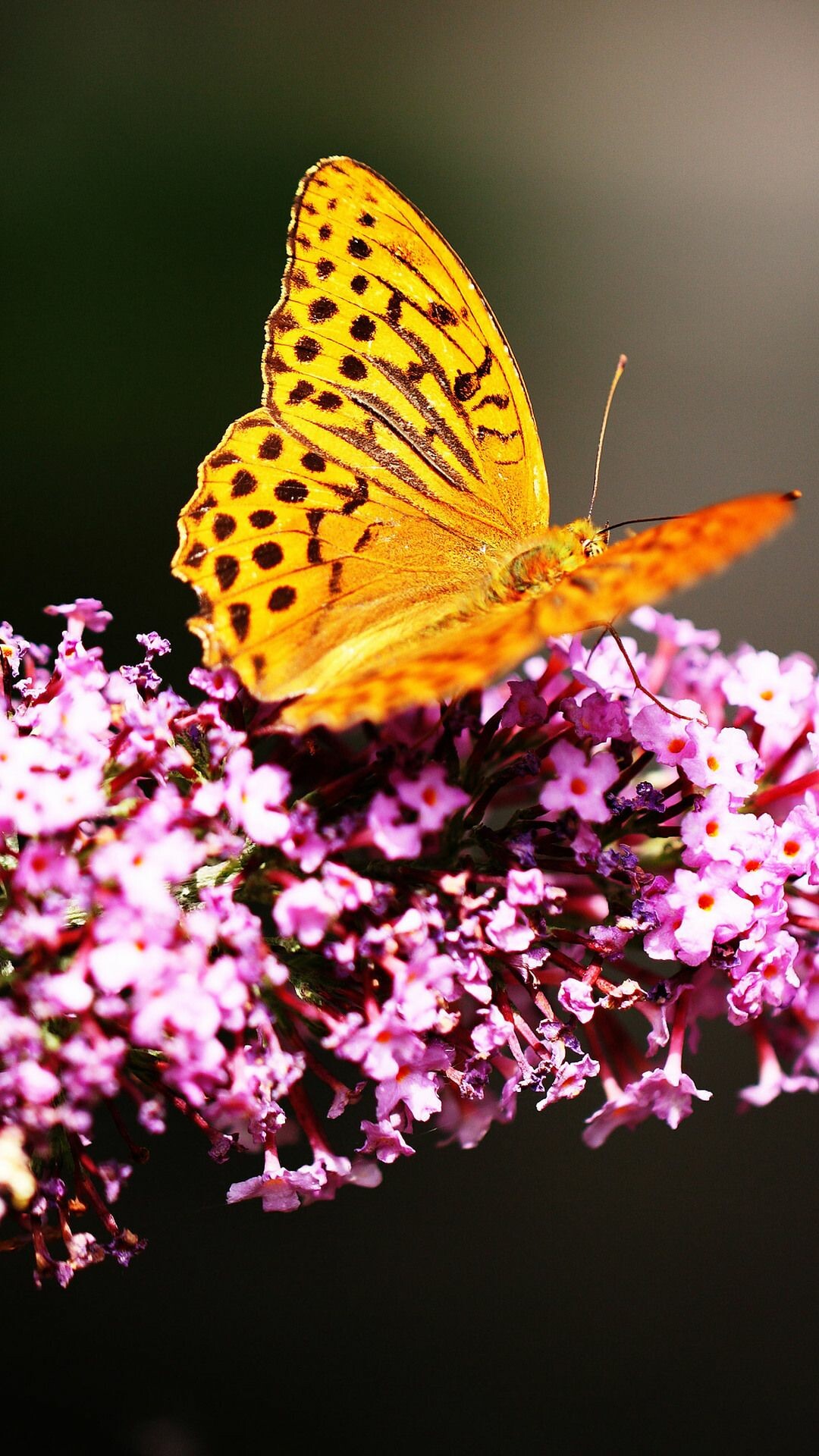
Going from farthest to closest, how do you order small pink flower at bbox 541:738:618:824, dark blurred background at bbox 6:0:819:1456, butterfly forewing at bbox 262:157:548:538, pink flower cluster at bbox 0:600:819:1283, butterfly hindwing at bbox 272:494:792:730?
dark blurred background at bbox 6:0:819:1456 < butterfly forewing at bbox 262:157:548:538 < small pink flower at bbox 541:738:618:824 < pink flower cluster at bbox 0:600:819:1283 < butterfly hindwing at bbox 272:494:792:730

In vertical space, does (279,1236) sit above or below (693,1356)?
above

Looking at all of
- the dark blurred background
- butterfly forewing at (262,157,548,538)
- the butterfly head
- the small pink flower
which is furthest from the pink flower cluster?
the dark blurred background

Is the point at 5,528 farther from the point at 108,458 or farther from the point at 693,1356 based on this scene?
the point at 693,1356

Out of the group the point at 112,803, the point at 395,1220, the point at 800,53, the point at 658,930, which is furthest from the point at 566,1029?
the point at 800,53

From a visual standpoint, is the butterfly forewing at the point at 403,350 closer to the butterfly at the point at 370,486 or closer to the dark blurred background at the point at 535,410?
the butterfly at the point at 370,486

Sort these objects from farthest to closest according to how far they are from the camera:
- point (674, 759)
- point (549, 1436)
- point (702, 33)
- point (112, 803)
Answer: point (702, 33)
point (549, 1436)
point (674, 759)
point (112, 803)

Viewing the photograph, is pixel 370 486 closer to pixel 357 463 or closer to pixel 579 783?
pixel 357 463

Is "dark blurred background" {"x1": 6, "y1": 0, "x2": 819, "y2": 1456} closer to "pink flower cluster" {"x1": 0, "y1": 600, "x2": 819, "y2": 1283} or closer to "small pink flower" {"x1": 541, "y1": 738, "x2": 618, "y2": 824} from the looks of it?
"pink flower cluster" {"x1": 0, "y1": 600, "x2": 819, "y2": 1283}

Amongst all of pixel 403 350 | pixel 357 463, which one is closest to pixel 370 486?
pixel 357 463
